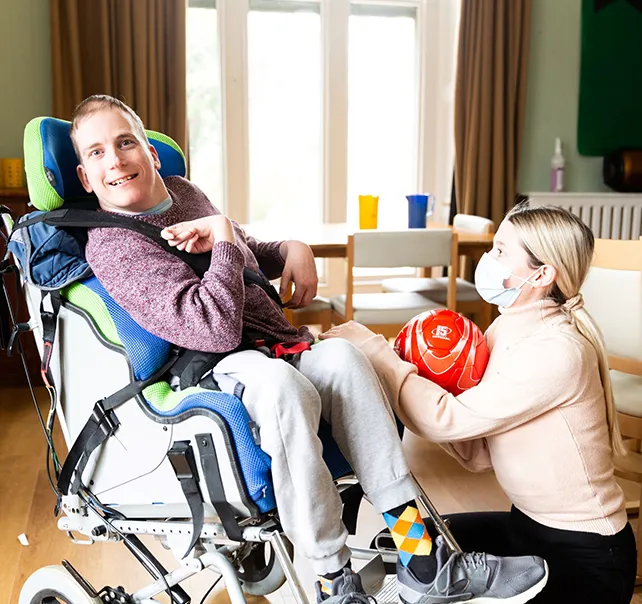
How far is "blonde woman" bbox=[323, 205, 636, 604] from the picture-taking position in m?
1.38

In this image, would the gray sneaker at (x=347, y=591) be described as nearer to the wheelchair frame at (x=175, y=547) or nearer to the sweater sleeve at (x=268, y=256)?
the wheelchair frame at (x=175, y=547)

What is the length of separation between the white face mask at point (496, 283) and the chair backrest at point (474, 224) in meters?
1.98

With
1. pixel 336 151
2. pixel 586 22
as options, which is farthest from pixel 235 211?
pixel 586 22

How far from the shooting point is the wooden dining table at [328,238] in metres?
3.06

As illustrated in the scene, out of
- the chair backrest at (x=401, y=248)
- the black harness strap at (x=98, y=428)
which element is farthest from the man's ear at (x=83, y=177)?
the chair backrest at (x=401, y=248)

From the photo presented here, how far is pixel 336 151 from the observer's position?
16.2ft

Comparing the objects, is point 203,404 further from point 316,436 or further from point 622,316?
point 622,316

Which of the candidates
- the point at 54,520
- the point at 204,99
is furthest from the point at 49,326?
the point at 204,99

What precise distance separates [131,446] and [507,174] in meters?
3.86

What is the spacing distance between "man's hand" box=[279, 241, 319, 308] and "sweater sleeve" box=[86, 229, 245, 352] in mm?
366

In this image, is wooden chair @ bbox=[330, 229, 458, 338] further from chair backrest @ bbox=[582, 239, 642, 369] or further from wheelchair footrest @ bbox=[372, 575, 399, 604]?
wheelchair footrest @ bbox=[372, 575, 399, 604]

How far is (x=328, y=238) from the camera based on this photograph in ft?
10.6

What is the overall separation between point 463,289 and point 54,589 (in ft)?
8.20

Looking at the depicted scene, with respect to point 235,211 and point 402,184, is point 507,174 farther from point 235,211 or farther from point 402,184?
point 235,211
